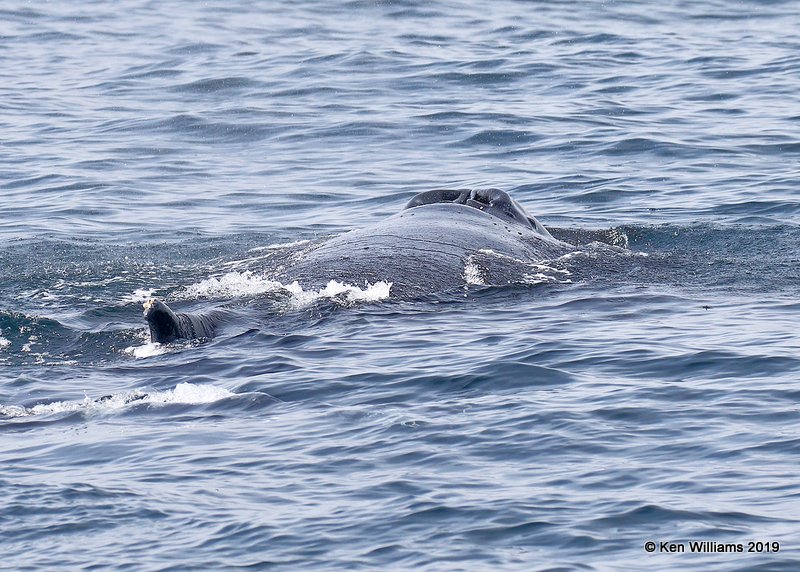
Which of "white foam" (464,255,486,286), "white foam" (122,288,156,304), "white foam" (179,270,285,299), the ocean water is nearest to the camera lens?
the ocean water

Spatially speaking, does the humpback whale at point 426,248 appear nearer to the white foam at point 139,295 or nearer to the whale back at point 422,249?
the whale back at point 422,249

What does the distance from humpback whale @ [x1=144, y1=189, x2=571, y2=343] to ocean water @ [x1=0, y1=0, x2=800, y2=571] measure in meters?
0.29

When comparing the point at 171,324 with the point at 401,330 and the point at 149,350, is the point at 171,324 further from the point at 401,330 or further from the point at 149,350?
the point at 401,330

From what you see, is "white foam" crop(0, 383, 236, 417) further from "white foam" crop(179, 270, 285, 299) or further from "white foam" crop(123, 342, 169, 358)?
"white foam" crop(179, 270, 285, 299)

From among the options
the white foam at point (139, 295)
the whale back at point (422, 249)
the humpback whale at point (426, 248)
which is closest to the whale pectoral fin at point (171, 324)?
the humpback whale at point (426, 248)

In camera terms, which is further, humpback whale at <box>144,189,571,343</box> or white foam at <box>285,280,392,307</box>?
humpback whale at <box>144,189,571,343</box>

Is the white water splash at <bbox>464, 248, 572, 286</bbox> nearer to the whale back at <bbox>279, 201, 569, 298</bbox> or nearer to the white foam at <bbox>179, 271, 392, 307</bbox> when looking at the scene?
the whale back at <bbox>279, 201, 569, 298</bbox>

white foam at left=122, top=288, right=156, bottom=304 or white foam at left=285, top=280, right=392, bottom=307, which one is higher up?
Result: white foam at left=285, top=280, right=392, bottom=307

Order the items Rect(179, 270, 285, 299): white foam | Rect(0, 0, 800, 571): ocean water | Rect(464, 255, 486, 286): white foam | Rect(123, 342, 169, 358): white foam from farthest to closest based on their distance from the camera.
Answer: Rect(464, 255, 486, 286): white foam → Rect(179, 270, 285, 299): white foam → Rect(123, 342, 169, 358): white foam → Rect(0, 0, 800, 571): ocean water

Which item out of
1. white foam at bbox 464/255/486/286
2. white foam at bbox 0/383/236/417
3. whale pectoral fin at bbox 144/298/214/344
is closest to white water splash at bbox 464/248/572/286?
white foam at bbox 464/255/486/286

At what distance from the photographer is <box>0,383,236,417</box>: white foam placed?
1150 centimetres

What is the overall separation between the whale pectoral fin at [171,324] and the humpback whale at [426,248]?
0.01 metres

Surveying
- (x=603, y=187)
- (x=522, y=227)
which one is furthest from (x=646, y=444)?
(x=603, y=187)

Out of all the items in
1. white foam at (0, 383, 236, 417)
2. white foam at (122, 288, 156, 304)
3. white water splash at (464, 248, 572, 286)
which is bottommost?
white foam at (122, 288, 156, 304)
